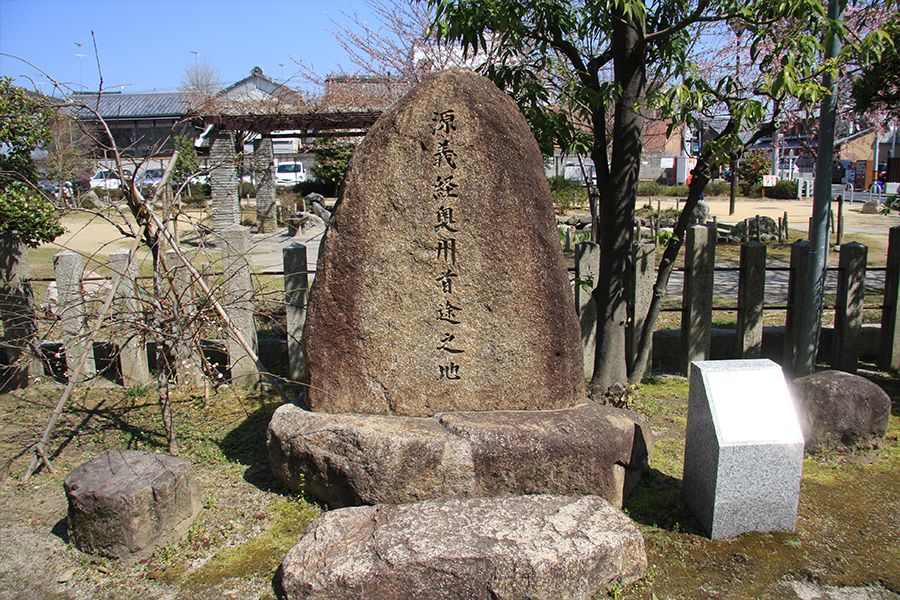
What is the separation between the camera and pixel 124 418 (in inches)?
207

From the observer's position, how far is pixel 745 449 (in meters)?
3.39

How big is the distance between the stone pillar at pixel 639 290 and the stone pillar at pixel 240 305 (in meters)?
3.48

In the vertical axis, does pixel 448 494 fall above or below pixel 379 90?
below

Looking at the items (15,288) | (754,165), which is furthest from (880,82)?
(754,165)

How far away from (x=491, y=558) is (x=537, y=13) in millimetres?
3846

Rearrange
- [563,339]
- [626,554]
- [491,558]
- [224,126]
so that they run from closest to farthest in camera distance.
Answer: [491,558], [626,554], [563,339], [224,126]

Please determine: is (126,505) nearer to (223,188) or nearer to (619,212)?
(619,212)

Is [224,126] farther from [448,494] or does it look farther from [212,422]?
[448,494]

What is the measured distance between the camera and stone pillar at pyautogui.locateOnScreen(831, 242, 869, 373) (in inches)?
237

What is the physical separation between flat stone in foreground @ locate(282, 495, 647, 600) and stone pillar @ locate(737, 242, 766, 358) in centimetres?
335

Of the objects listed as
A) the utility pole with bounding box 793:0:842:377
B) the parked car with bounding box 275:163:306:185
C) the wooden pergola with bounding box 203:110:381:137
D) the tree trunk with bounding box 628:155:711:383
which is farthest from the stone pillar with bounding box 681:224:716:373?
the parked car with bounding box 275:163:306:185

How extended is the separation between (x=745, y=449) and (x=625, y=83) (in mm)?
3160

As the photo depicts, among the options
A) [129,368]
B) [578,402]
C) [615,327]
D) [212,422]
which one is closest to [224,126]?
[129,368]

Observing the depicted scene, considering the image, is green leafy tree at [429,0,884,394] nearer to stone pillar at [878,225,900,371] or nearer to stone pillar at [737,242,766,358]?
stone pillar at [737,242,766,358]
